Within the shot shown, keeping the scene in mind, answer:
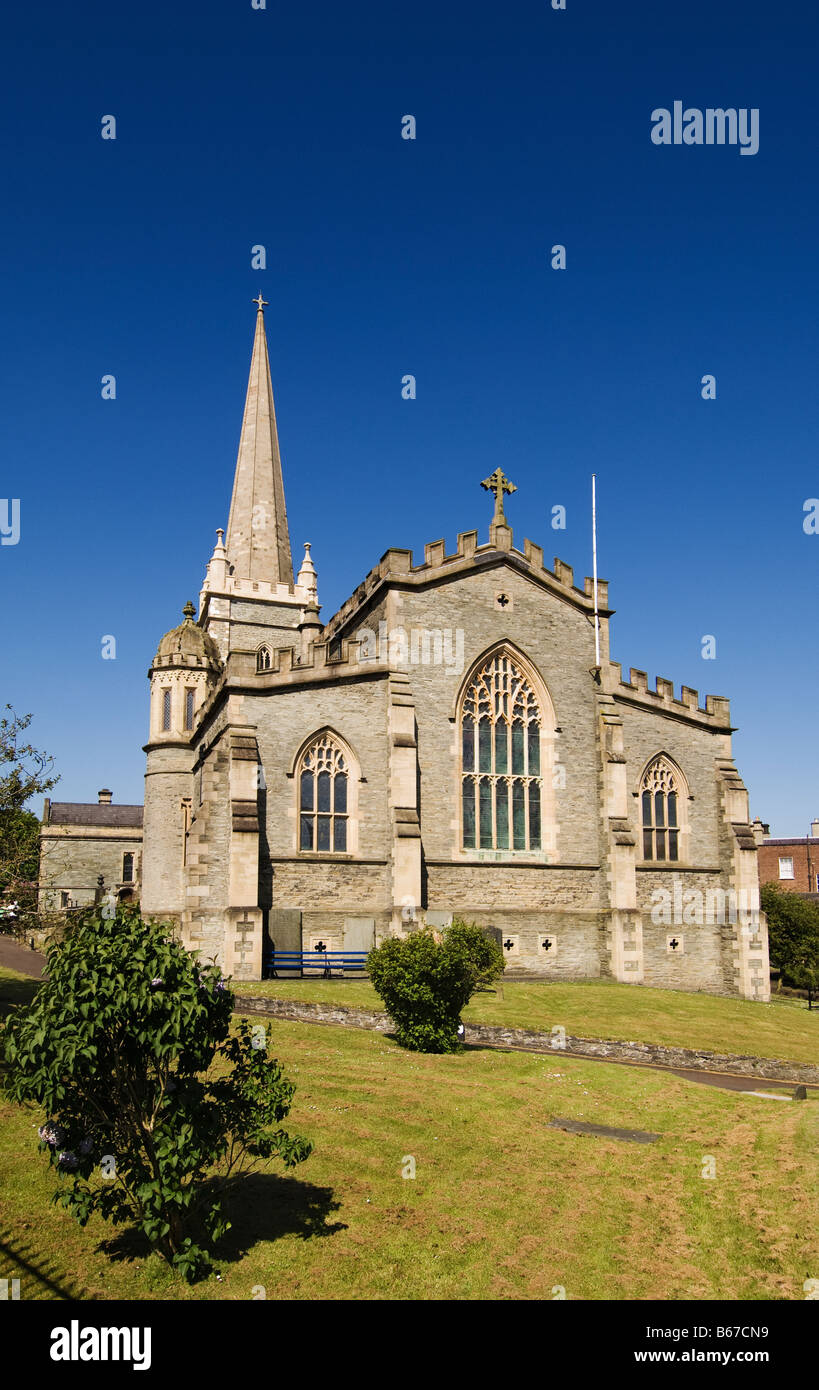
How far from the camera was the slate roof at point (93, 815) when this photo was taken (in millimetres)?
63125

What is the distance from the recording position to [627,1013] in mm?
25312

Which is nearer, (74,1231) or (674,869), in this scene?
(74,1231)

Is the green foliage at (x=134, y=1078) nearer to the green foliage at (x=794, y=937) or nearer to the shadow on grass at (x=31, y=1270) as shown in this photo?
the shadow on grass at (x=31, y=1270)

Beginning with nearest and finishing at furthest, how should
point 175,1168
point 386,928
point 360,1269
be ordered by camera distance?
point 175,1168 < point 360,1269 < point 386,928

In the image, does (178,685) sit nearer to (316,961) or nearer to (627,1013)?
(316,961)

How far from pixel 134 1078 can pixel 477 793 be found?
23.6m

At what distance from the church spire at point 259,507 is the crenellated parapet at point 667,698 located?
24.3 m

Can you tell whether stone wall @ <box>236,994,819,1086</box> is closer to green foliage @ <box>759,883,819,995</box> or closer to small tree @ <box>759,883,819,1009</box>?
small tree @ <box>759,883,819,1009</box>

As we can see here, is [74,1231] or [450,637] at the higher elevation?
[450,637]

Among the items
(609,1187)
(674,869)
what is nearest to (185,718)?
(674,869)

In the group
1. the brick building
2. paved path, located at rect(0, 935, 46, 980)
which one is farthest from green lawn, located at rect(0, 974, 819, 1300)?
the brick building

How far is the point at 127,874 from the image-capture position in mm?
60062
